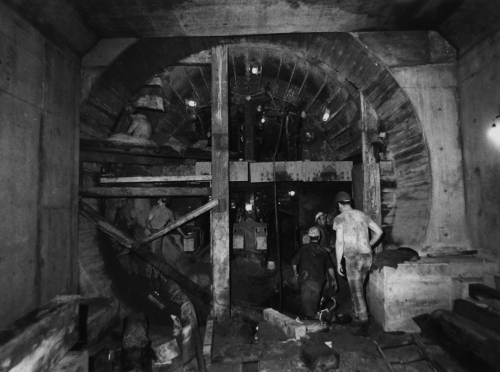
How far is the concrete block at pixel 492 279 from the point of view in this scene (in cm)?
374

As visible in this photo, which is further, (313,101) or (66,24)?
(313,101)

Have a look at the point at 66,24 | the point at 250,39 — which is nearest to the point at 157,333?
the point at 66,24

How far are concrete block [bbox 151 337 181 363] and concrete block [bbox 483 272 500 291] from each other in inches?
Result: 192

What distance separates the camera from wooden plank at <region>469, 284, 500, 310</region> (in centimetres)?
350

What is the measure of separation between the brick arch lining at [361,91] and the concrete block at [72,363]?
3.77 m

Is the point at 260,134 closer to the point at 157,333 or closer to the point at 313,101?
the point at 313,101

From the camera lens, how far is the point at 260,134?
1013 centimetres

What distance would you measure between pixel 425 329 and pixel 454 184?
8.19ft

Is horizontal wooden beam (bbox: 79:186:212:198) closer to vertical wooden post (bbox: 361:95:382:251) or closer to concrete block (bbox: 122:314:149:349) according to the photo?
concrete block (bbox: 122:314:149:349)

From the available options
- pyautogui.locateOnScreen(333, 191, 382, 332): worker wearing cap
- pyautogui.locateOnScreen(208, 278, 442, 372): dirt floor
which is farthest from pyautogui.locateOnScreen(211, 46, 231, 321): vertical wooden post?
pyautogui.locateOnScreen(333, 191, 382, 332): worker wearing cap

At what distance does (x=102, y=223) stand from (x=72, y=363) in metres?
2.38

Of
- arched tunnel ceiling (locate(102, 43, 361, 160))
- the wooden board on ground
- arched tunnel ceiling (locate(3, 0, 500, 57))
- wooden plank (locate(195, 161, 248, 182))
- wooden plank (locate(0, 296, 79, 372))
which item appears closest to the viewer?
wooden plank (locate(0, 296, 79, 372))

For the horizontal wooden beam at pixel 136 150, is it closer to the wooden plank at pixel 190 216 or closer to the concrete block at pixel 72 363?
the wooden plank at pixel 190 216

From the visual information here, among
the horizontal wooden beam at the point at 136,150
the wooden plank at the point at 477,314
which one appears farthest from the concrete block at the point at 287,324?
the horizontal wooden beam at the point at 136,150
